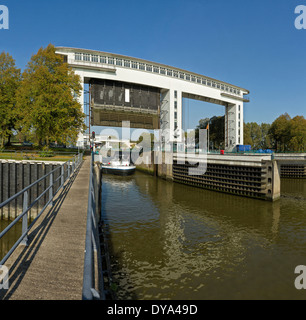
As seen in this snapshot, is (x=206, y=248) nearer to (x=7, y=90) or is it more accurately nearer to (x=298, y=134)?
(x=7, y=90)

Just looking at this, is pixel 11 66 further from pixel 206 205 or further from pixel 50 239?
pixel 50 239

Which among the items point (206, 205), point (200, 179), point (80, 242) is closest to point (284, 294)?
point (80, 242)

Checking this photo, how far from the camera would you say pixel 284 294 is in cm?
803

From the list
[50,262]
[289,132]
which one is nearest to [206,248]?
[50,262]

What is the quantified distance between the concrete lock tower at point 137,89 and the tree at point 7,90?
38.2 ft

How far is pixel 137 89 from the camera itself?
175ft

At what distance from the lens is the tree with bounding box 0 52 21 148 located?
35.7m

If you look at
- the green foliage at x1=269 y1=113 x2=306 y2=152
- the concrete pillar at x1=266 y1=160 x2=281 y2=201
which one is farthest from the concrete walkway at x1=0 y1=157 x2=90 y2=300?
the green foliage at x1=269 y1=113 x2=306 y2=152

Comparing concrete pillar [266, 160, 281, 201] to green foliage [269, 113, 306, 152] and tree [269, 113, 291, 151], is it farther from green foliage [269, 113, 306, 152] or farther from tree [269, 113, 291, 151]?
tree [269, 113, 291, 151]

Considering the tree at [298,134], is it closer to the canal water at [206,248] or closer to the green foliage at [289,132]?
the green foliage at [289,132]

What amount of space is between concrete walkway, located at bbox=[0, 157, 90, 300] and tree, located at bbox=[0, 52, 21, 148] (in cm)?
3544

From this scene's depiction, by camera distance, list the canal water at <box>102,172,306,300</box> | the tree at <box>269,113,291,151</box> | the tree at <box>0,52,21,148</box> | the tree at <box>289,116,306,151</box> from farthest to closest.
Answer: the tree at <box>269,113,291,151</box>
the tree at <box>289,116,306,151</box>
the tree at <box>0,52,21,148</box>
the canal water at <box>102,172,306,300</box>

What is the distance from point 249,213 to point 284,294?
1056 centimetres
